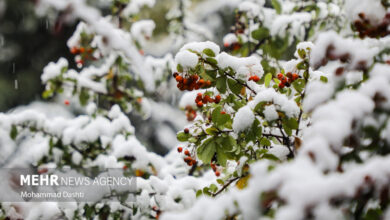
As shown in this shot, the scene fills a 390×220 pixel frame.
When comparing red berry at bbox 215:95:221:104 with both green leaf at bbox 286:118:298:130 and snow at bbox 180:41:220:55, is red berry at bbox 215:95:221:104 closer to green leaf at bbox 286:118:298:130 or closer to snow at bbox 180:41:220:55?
snow at bbox 180:41:220:55

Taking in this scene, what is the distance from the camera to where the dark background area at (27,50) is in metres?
6.66

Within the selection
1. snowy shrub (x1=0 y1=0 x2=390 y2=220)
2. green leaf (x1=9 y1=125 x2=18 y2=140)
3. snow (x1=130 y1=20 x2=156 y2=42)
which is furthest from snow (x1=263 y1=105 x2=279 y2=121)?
snow (x1=130 y1=20 x2=156 y2=42)

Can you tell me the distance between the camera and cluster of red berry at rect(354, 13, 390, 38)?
3.88 ft

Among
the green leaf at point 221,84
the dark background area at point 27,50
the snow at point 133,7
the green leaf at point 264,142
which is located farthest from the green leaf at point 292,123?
the dark background area at point 27,50

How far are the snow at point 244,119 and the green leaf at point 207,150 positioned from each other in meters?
0.21

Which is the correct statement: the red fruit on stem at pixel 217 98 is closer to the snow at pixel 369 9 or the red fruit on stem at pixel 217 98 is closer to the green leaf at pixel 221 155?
the green leaf at pixel 221 155

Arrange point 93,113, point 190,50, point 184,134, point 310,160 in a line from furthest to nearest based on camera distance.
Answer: point 93,113
point 184,134
point 190,50
point 310,160

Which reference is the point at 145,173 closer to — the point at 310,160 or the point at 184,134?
the point at 184,134

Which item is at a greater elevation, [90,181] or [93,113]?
[93,113]

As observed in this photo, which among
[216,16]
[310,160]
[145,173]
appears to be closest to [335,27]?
[145,173]

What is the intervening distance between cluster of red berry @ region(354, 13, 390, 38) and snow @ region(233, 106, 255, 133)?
0.56m

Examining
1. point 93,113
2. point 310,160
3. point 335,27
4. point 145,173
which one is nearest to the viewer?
point 310,160

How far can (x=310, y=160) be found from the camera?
2.89 feet

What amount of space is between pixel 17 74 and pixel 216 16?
14.5 feet
